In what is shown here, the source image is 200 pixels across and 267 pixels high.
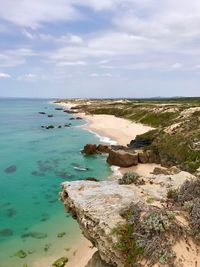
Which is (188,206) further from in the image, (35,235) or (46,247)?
(35,235)

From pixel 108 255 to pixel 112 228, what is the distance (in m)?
0.99

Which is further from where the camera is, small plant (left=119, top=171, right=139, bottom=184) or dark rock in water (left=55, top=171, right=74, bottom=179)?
dark rock in water (left=55, top=171, right=74, bottom=179)

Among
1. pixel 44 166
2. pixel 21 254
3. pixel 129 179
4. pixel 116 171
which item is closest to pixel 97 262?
pixel 129 179

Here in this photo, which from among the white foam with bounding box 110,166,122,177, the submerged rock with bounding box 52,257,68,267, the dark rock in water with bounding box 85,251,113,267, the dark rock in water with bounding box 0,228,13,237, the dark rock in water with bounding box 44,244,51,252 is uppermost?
the dark rock in water with bounding box 85,251,113,267

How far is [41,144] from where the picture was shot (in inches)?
2172

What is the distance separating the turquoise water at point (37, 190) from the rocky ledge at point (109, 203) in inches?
260

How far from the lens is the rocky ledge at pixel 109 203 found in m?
10.6

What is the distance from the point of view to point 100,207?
11508mm

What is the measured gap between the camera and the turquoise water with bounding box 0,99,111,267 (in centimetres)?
1919

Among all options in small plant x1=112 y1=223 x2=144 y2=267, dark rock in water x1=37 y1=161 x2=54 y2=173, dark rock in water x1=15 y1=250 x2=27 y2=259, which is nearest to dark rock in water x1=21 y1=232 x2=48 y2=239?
dark rock in water x1=15 y1=250 x2=27 y2=259

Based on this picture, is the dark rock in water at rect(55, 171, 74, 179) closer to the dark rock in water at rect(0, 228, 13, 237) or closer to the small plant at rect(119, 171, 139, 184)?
the dark rock in water at rect(0, 228, 13, 237)

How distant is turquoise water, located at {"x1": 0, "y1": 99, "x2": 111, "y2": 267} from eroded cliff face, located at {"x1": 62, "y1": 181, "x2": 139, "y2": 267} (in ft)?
21.3

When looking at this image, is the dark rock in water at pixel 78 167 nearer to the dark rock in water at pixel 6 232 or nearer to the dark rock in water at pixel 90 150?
the dark rock in water at pixel 90 150

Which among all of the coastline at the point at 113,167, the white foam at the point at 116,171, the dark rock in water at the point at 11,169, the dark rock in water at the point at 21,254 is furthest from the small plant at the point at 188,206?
the dark rock in water at the point at 11,169
